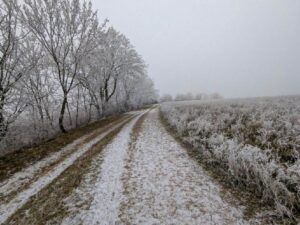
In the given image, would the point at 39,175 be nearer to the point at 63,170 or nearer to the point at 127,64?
the point at 63,170

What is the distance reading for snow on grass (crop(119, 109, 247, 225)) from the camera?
423cm

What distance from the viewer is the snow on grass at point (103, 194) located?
439 centimetres

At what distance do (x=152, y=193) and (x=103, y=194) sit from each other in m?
1.45

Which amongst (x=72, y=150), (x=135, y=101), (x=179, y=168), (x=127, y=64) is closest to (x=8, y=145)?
(x=72, y=150)

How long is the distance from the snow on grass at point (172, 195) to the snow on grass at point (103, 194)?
243mm

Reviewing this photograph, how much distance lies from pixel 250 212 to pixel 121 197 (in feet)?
10.8

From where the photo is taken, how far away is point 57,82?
58.2 ft

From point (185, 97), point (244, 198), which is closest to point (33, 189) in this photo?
point (244, 198)

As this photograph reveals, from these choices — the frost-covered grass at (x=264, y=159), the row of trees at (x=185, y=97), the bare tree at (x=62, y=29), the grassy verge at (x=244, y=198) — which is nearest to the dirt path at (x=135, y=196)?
the grassy verge at (x=244, y=198)

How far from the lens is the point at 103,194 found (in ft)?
17.6

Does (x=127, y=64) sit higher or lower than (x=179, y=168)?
higher

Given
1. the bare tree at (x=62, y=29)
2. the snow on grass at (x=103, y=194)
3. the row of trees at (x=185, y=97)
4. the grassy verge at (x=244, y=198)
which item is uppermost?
the bare tree at (x=62, y=29)

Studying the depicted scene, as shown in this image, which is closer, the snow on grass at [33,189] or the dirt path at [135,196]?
the dirt path at [135,196]

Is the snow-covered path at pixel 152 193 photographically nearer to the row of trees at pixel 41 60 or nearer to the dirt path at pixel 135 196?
the dirt path at pixel 135 196
